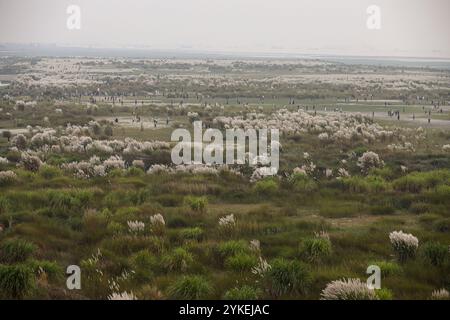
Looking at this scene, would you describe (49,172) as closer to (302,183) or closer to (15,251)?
(15,251)

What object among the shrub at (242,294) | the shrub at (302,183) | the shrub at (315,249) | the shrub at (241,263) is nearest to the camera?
the shrub at (242,294)

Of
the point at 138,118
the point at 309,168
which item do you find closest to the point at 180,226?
the point at 309,168

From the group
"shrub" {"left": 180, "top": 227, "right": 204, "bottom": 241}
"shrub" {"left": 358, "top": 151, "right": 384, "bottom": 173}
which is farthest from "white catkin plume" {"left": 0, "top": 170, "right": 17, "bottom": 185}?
"shrub" {"left": 358, "top": 151, "right": 384, "bottom": 173}

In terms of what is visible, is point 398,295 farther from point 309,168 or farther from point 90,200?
point 309,168

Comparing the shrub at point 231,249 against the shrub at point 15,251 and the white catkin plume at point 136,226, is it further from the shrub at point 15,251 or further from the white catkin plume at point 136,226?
the shrub at point 15,251

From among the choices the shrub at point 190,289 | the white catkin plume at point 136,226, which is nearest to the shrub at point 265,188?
the white catkin plume at point 136,226
